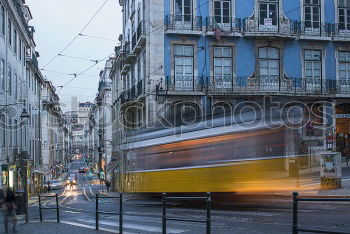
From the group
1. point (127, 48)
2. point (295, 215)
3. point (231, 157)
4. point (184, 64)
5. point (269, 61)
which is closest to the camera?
point (295, 215)

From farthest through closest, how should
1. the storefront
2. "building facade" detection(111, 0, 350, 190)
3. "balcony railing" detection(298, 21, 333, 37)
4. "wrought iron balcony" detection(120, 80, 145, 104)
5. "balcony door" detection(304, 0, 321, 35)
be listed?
1. "wrought iron balcony" detection(120, 80, 145, 104)
2. the storefront
3. "balcony door" detection(304, 0, 321, 35)
4. "balcony railing" detection(298, 21, 333, 37)
5. "building facade" detection(111, 0, 350, 190)

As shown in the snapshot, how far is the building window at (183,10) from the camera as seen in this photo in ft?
107

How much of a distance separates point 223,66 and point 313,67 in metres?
6.11

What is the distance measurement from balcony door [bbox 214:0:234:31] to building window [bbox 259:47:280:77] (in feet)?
9.01

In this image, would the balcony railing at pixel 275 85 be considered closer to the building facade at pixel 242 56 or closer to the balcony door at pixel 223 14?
the building facade at pixel 242 56

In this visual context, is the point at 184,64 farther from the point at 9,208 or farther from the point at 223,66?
the point at 9,208

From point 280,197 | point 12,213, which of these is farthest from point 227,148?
point 12,213

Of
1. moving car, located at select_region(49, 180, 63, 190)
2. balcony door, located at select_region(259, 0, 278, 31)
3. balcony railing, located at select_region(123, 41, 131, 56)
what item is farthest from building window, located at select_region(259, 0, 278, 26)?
moving car, located at select_region(49, 180, 63, 190)

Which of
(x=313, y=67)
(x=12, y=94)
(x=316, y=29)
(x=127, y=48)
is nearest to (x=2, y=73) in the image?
(x=12, y=94)

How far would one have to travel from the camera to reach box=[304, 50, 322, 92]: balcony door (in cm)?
3378

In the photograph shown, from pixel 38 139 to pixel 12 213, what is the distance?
42.7 metres

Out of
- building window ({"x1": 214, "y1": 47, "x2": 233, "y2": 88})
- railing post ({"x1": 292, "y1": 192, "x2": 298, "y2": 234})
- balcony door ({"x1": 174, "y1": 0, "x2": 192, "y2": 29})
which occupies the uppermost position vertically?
balcony door ({"x1": 174, "y1": 0, "x2": 192, "y2": 29})

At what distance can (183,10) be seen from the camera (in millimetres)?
32562

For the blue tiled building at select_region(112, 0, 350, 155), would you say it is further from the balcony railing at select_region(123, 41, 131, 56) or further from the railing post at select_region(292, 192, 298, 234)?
the railing post at select_region(292, 192, 298, 234)
